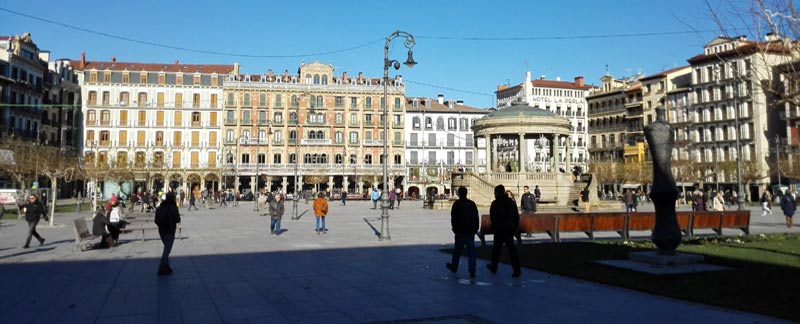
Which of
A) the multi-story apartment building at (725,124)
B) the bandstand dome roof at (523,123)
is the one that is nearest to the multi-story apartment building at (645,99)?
the multi-story apartment building at (725,124)

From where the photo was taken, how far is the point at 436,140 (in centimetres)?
8162

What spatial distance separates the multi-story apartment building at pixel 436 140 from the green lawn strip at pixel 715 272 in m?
64.7

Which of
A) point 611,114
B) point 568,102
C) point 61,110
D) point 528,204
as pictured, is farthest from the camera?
point 568,102

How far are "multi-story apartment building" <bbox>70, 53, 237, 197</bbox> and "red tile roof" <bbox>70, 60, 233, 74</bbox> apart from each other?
0.47 ft

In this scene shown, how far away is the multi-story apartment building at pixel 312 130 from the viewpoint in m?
75.3

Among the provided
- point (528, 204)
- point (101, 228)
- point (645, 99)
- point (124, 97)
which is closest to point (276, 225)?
point (101, 228)

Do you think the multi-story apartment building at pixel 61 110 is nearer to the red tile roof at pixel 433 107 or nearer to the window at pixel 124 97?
the window at pixel 124 97

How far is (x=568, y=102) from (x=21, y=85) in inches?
2842

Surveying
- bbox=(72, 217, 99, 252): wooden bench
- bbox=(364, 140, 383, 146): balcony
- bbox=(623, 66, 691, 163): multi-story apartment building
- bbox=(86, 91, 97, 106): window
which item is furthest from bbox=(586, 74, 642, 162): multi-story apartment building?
bbox=(72, 217, 99, 252): wooden bench

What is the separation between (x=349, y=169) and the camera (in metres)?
76.8

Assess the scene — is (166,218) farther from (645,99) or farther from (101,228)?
(645,99)

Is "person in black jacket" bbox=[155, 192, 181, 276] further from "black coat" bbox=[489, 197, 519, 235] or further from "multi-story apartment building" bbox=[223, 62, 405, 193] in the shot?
"multi-story apartment building" bbox=[223, 62, 405, 193]

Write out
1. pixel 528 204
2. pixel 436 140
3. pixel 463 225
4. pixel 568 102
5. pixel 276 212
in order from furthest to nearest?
pixel 568 102 < pixel 436 140 < pixel 528 204 < pixel 276 212 < pixel 463 225

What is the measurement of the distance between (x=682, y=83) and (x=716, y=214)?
64.6m
